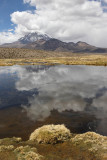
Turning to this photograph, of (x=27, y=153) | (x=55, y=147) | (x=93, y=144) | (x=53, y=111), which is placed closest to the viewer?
(x=27, y=153)

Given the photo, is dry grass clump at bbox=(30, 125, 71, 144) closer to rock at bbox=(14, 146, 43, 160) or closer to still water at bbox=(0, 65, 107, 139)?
rock at bbox=(14, 146, 43, 160)

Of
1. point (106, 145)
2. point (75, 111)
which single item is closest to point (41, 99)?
point (75, 111)

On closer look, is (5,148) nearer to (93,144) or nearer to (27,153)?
(27,153)

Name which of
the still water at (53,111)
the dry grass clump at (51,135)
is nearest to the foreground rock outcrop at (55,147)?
the dry grass clump at (51,135)

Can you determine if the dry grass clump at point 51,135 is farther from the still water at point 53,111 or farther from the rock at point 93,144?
the still water at point 53,111

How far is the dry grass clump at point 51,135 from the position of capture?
39.0ft

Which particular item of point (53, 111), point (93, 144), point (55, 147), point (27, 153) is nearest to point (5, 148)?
point (27, 153)

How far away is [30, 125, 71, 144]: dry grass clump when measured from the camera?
11.9 m

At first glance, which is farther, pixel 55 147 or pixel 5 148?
pixel 55 147

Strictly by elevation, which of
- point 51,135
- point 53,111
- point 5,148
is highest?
point 51,135

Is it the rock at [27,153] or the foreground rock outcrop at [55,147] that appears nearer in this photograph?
the rock at [27,153]

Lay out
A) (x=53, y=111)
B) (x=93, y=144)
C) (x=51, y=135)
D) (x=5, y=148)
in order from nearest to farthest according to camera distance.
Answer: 1. (x=5, y=148)
2. (x=93, y=144)
3. (x=51, y=135)
4. (x=53, y=111)

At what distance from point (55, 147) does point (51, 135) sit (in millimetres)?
1002

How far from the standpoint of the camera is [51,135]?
39.5 ft
